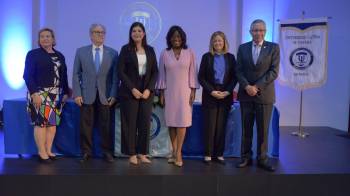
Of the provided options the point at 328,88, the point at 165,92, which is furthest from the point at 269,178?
the point at 328,88

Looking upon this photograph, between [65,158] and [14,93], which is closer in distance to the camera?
[65,158]

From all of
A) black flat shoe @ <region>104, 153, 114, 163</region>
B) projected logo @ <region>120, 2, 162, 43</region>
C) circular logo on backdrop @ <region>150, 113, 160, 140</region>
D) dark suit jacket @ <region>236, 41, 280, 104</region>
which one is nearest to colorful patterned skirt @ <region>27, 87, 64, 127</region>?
black flat shoe @ <region>104, 153, 114, 163</region>

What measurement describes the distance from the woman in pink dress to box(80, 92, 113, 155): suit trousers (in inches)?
23.3

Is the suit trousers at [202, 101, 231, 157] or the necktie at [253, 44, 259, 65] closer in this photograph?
the necktie at [253, 44, 259, 65]

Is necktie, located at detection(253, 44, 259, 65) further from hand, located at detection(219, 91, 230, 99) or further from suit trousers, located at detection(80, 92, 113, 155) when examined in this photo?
suit trousers, located at detection(80, 92, 113, 155)

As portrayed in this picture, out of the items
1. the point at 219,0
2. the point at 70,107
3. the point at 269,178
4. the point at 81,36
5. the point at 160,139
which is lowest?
the point at 269,178

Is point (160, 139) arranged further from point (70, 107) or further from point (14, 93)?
point (14, 93)

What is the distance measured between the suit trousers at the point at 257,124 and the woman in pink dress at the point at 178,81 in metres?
0.53

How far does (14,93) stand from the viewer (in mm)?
5645

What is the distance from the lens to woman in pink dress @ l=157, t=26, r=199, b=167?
312cm

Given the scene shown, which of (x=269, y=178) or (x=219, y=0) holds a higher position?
(x=219, y=0)

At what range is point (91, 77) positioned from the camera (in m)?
3.20

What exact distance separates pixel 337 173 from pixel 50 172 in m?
2.57

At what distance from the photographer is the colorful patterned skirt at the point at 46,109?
124 inches
